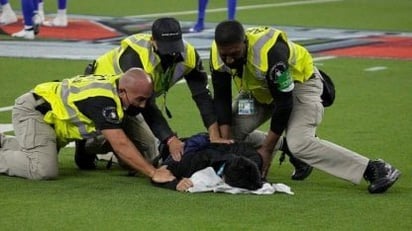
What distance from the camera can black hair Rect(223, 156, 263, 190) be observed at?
8148mm

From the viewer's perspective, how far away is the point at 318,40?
61.3 feet

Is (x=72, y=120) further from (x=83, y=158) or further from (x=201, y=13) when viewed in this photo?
(x=201, y=13)

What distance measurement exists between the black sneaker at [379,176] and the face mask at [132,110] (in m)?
1.60

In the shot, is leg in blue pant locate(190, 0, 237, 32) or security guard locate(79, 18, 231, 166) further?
leg in blue pant locate(190, 0, 237, 32)

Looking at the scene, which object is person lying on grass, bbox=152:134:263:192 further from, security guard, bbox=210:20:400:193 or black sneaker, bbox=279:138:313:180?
black sneaker, bbox=279:138:313:180

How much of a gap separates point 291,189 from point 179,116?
11.9 ft

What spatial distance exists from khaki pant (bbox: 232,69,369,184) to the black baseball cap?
0.91 meters

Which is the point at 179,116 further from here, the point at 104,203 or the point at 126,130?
the point at 104,203

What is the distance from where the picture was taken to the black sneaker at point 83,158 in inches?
363

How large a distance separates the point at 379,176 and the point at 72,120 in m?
2.11

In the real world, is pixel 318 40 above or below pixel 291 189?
below

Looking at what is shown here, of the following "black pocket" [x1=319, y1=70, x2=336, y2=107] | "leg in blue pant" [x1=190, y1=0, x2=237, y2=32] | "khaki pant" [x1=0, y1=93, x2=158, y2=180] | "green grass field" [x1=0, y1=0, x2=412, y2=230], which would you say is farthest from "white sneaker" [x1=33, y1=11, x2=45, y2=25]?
"black pocket" [x1=319, y1=70, x2=336, y2=107]

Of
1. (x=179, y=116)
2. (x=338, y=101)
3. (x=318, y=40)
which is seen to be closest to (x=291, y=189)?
(x=179, y=116)

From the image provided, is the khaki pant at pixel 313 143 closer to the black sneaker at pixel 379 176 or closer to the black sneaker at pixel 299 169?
the black sneaker at pixel 379 176
